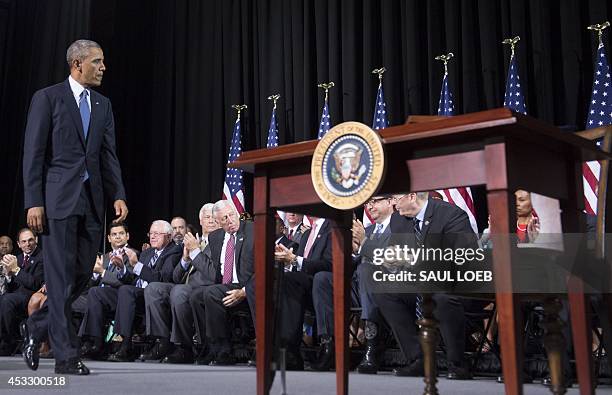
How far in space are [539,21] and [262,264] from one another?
514 cm

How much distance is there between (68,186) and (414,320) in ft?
6.59

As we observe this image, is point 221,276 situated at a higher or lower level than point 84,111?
lower

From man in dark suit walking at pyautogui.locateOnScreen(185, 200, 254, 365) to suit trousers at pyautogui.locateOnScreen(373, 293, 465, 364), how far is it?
4.19 ft

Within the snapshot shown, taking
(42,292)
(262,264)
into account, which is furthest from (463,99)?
(262,264)

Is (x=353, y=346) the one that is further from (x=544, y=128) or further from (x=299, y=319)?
(x=544, y=128)

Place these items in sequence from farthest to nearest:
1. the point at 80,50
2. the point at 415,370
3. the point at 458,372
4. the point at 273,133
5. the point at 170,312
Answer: the point at 273,133 → the point at 170,312 → the point at 415,370 → the point at 458,372 → the point at 80,50

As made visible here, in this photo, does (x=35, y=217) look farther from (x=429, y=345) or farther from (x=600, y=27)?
(x=600, y=27)

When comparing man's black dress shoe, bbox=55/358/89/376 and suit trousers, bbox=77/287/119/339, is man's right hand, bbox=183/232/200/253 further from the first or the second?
man's black dress shoe, bbox=55/358/89/376

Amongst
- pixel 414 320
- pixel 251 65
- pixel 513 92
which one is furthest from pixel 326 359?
pixel 251 65

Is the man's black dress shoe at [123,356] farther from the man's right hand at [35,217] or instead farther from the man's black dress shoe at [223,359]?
the man's right hand at [35,217]

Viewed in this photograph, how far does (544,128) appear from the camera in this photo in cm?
151

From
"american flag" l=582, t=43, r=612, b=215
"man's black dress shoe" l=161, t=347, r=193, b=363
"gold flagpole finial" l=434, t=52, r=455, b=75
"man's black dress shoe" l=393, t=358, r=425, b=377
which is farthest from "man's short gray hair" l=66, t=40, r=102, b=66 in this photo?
"gold flagpole finial" l=434, t=52, r=455, b=75

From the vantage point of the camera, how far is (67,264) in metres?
3.18

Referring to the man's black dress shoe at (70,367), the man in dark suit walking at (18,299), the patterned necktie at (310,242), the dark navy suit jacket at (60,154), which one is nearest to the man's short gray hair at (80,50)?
the dark navy suit jacket at (60,154)
